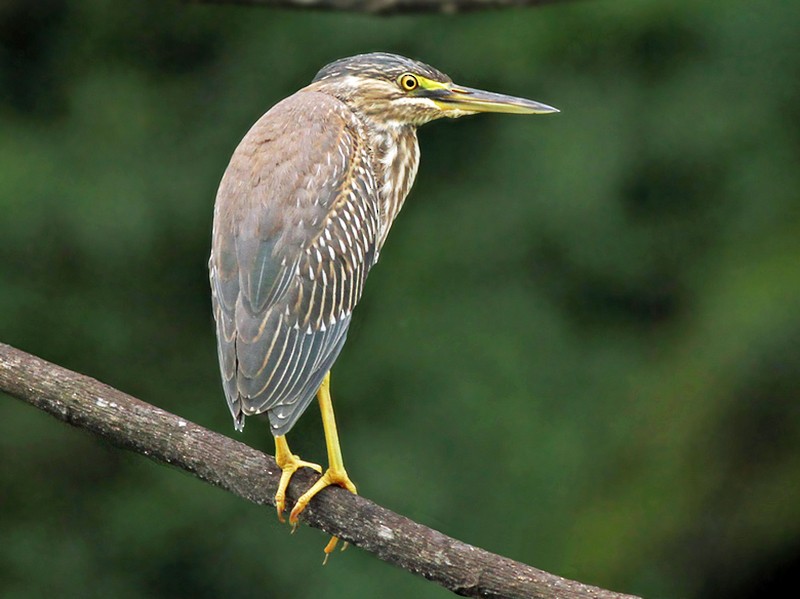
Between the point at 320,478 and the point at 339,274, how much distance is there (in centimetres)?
45

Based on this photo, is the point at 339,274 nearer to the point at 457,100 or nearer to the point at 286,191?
the point at 286,191

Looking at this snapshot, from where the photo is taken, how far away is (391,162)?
2967 mm

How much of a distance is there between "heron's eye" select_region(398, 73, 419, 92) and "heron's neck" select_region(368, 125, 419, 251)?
10cm

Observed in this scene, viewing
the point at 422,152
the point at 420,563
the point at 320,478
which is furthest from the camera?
the point at 422,152

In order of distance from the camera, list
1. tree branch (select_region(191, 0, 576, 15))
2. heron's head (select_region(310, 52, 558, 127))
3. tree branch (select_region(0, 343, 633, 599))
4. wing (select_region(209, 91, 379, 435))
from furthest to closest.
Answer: heron's head (select_region(310, 52, 558, 127))
tree branch (select_region(191, 0, 576, 15))
wing (select_region(209, 91, 379, 435))
tree branch (select_region(0, 343, 633, 599))

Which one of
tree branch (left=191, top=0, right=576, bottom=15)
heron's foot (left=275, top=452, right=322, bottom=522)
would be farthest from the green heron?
tree branch (left=191, top=0, right=576, bottom=15)

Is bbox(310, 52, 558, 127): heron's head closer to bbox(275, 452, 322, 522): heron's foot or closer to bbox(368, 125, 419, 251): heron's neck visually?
bbox(368, 125, 419, 251): heron's neck

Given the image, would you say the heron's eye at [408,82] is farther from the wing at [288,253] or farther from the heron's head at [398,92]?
the wing at [288,253]

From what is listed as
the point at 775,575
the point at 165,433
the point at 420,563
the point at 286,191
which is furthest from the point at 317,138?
the point at 775,575

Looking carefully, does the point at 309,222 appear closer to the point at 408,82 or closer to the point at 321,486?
the point at 408,82

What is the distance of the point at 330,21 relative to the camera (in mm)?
4324

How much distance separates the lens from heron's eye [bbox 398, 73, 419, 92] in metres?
2.86

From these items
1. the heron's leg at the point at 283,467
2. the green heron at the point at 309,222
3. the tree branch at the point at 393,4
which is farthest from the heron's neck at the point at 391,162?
the heron's leg at the point at 283,467

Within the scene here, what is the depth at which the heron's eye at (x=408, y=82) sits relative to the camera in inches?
113
